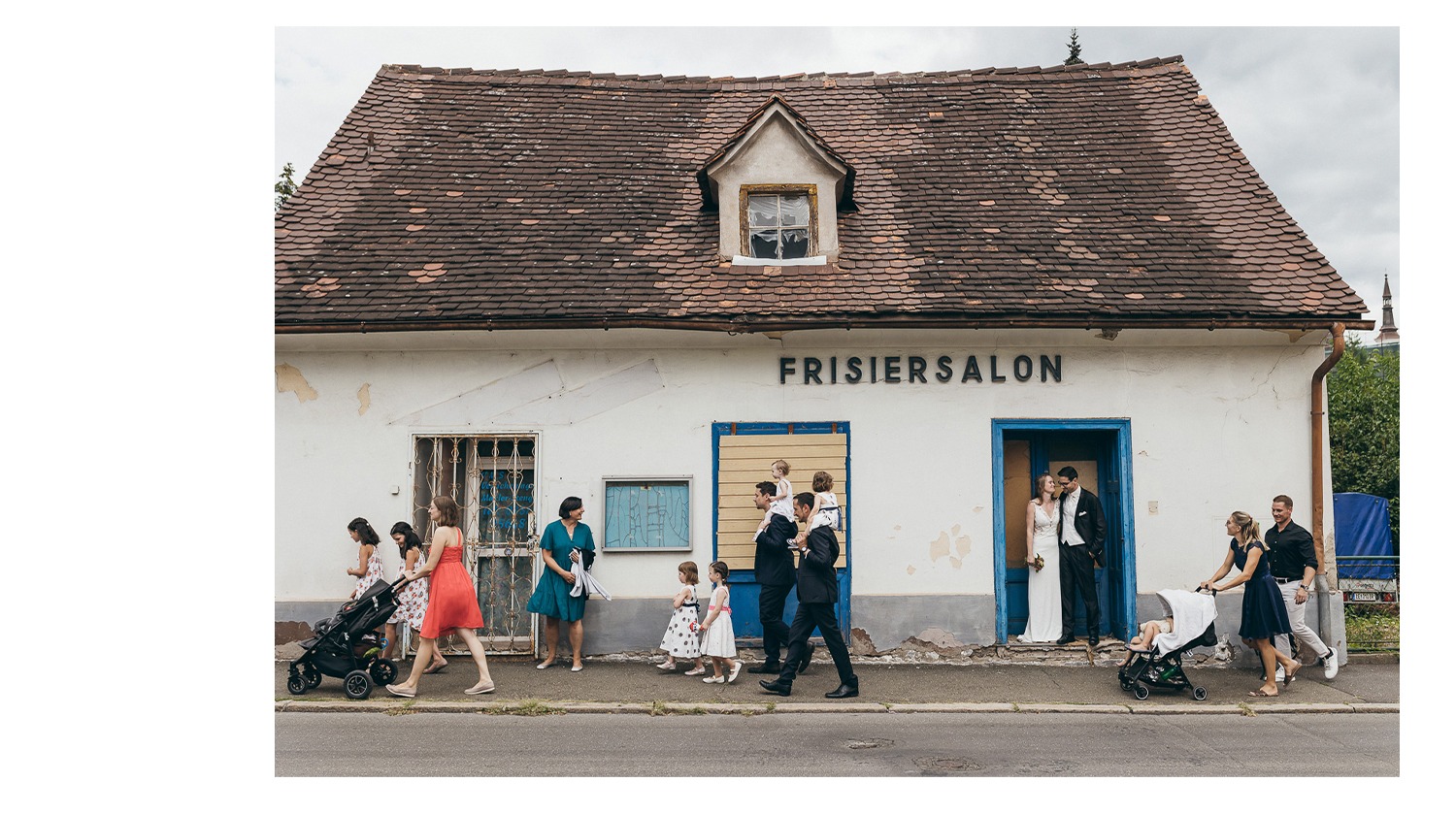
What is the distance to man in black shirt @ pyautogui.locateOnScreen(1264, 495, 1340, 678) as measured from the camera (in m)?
8.22

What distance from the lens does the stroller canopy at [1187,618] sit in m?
7.63

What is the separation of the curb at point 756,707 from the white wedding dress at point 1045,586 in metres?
1.65

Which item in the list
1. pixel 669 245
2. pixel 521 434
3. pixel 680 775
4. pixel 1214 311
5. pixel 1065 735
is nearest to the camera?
pixel 680 775

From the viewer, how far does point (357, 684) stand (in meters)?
7.61

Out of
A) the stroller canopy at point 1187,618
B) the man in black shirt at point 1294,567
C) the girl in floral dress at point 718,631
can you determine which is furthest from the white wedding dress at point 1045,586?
the girl in floral dress at point 718,631

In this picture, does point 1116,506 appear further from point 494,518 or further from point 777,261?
point 494,518

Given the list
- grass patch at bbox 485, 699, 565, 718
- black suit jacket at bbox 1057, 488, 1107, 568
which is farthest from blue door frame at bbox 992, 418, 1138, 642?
grass patch at bbox 485, 699, 565, 718

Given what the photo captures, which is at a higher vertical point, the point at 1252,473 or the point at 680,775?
the point at 1252,473

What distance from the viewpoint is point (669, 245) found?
1010 centimetres

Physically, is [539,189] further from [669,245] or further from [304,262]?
[304,262]

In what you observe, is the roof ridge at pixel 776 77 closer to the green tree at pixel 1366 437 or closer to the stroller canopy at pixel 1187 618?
the stroller canopy at pixel 1187 618

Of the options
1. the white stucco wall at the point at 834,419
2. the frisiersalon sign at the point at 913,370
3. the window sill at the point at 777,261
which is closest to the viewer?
the white stucco wall at the point at 834,419

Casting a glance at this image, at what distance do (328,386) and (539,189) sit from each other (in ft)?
11.8

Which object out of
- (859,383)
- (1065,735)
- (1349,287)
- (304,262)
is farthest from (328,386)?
(1349,287)
